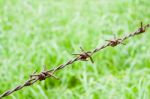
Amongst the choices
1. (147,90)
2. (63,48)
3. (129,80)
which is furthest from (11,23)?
(147,90)

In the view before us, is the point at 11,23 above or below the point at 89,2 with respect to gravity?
below

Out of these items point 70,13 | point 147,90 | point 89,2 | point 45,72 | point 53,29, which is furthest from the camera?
point 89,2

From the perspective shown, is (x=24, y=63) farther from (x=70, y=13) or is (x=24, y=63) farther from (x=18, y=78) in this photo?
(x=70, y=13)

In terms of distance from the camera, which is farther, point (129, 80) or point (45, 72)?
point (129, 80)

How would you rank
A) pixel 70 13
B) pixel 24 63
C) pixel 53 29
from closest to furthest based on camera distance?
pixel 24 63 → pixel 53 29 → pixel 70 13

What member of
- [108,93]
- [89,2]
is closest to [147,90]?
[108,93]

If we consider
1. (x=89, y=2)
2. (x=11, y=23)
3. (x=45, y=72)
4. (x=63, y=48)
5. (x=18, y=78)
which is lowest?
(x=45, y=72)
